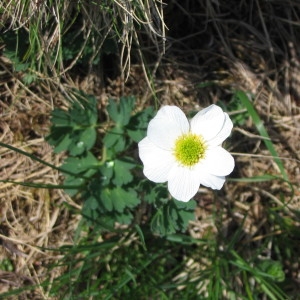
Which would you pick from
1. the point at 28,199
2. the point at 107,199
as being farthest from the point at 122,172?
the point at 28,199

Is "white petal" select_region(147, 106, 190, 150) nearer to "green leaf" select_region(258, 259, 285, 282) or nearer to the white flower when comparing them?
the white flower

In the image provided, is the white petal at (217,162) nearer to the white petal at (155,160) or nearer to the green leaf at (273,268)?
the white petal at (155,160)

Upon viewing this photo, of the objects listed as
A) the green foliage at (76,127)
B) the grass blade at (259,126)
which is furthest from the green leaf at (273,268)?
the green foliage at (76,127)

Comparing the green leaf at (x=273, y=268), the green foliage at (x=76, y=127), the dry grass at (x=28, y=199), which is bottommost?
the green leaf at (x=273, y=268)

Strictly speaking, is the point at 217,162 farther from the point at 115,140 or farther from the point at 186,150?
the point at 115,140

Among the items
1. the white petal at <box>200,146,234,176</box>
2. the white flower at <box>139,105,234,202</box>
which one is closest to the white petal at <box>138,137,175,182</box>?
the white flower at <box>139,105,234,202</box>

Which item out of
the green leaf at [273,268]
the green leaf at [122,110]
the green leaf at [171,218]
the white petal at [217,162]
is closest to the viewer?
the white petal at [217,162]
